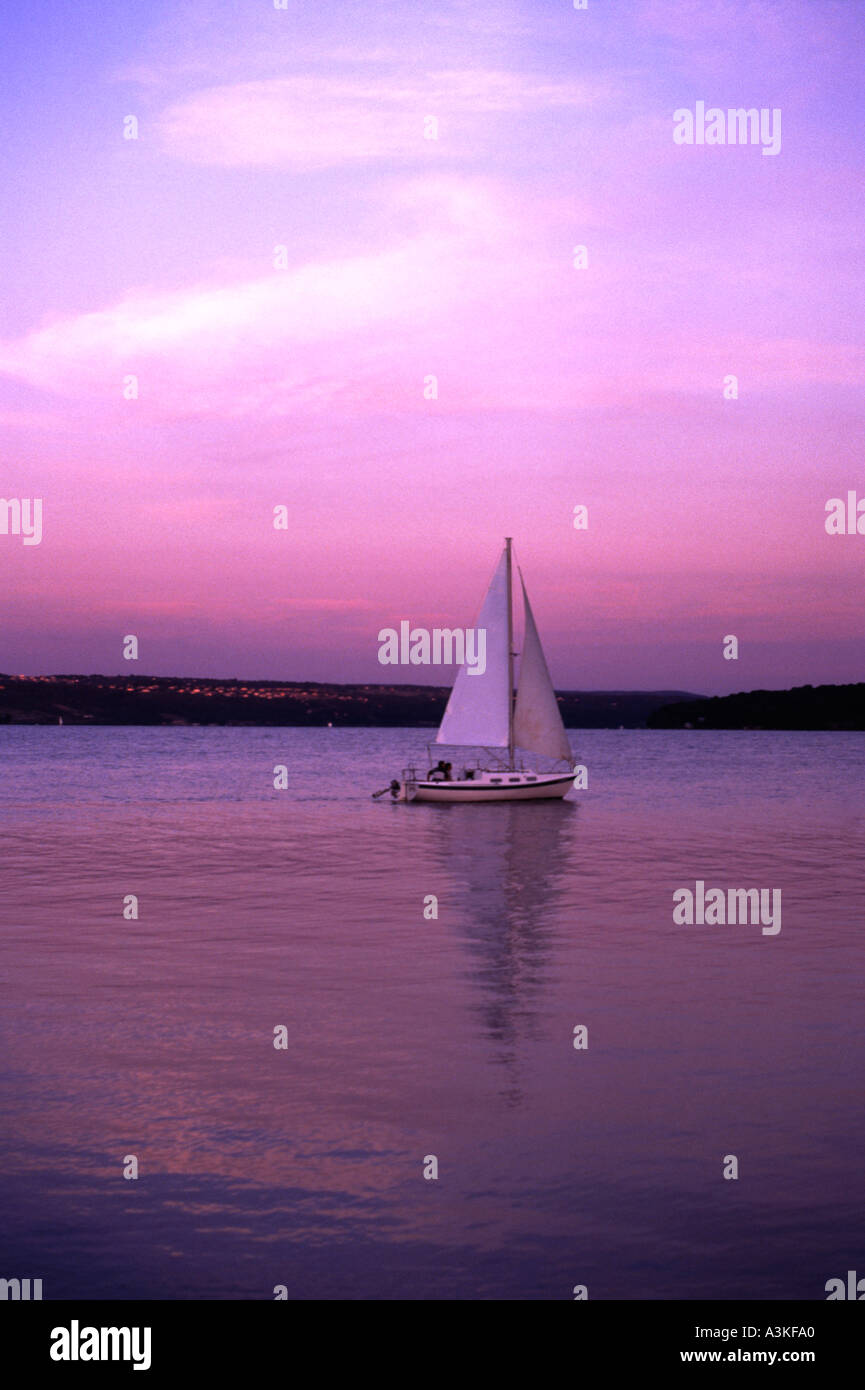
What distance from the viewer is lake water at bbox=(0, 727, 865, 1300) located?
1140cm

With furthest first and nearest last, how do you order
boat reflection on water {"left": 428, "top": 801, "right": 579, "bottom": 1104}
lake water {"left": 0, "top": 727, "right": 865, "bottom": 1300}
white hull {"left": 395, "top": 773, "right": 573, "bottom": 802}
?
white hull {"left": 395, "top": 773, "right": 573, "bottom": 802}, boat reflection on water {"left": 428, "top": 801, "right": 579, "bottom": 1104}, lake water {"left": 0, "top": 727, "right": 865, "bottom": 1300}

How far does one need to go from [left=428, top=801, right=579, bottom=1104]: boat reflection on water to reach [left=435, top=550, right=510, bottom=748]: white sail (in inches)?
201

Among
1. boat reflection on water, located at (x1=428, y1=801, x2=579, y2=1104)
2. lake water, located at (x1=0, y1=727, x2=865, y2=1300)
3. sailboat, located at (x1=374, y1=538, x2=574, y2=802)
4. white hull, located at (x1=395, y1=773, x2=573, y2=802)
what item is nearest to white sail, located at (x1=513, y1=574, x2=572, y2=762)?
sailboat, located at (x1=374, y1=538, x2=574, y2=802)

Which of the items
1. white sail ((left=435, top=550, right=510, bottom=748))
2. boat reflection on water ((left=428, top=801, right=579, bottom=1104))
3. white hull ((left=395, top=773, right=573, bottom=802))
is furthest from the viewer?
white hull ((left=395, top=773, right=573, bottom=802))

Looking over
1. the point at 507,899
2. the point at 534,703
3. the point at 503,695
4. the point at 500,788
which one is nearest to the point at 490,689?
the point at 503,695

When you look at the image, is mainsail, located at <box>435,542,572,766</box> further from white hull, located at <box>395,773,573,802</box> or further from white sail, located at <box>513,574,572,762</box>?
white hull, located at <box>395,773,573,802</box>

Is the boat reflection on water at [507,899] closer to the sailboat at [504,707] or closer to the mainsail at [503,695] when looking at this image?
the sailboat at [504,707]

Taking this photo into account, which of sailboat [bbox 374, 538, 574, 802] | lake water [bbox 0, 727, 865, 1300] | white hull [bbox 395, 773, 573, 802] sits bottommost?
lake water [bbox 0, 727, 865, 1300]

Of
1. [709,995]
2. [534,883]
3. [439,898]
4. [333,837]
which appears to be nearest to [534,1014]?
[709,995]

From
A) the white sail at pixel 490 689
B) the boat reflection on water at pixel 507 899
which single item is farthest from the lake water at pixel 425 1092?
the white sail at pixel 490 689

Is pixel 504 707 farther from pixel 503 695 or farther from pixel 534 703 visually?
pixel 534 703

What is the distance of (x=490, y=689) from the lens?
77.2m
